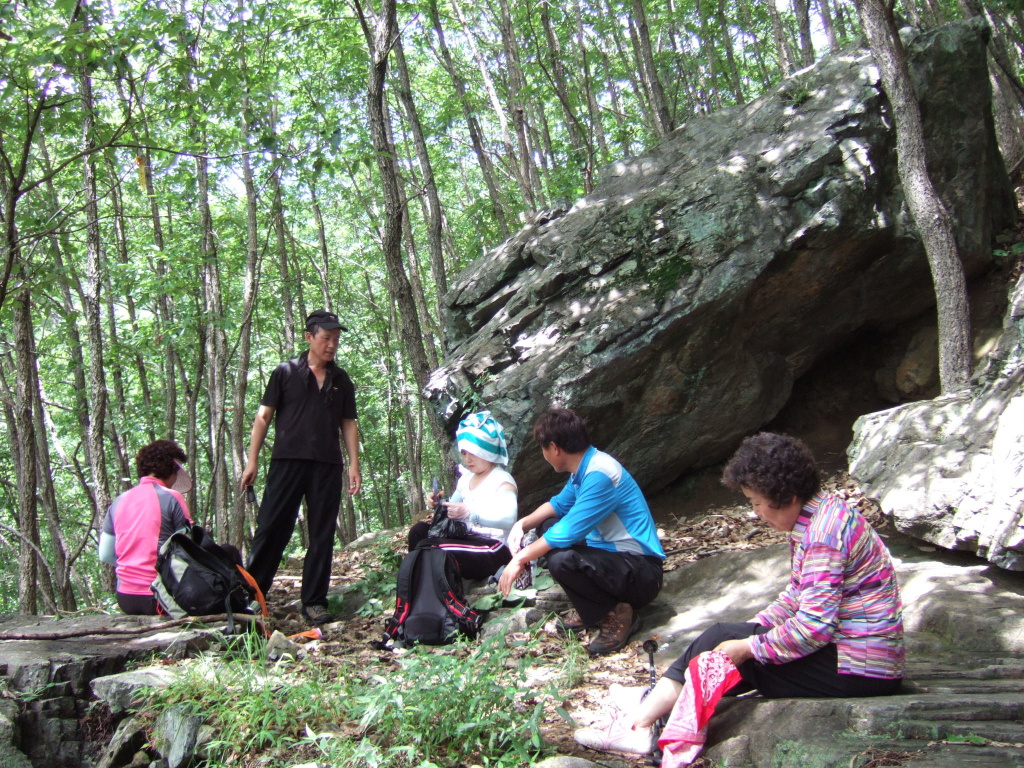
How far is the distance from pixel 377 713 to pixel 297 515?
2.55 metres

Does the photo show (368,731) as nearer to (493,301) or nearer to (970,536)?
(970,536)

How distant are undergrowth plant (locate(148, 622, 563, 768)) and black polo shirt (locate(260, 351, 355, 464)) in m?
1.84

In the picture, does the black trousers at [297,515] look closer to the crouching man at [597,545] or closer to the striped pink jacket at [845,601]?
the crouching man at [597,545]

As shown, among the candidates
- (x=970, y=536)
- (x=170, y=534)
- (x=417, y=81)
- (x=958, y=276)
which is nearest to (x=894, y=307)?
(x=958, y=276)

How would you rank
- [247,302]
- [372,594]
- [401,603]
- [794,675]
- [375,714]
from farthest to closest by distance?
[247,302], [372,594], [401,603], [375,714], [794,675]

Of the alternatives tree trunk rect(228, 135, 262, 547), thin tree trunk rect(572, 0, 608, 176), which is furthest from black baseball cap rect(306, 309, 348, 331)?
thin tree trunk rect(572, 0, 608, 176)

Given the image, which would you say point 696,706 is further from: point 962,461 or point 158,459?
point 158,459

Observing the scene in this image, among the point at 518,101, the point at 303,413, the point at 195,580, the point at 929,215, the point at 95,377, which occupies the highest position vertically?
the point at 518,101

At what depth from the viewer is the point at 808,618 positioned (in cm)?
253

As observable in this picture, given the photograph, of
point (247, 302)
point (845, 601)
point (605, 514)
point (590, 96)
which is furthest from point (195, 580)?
point (590, 96)

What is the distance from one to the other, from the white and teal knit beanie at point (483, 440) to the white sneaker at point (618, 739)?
2.12m

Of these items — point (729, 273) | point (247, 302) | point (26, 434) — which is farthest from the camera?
point (247, 302)

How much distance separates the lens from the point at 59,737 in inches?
141

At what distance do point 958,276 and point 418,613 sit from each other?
4.47m
